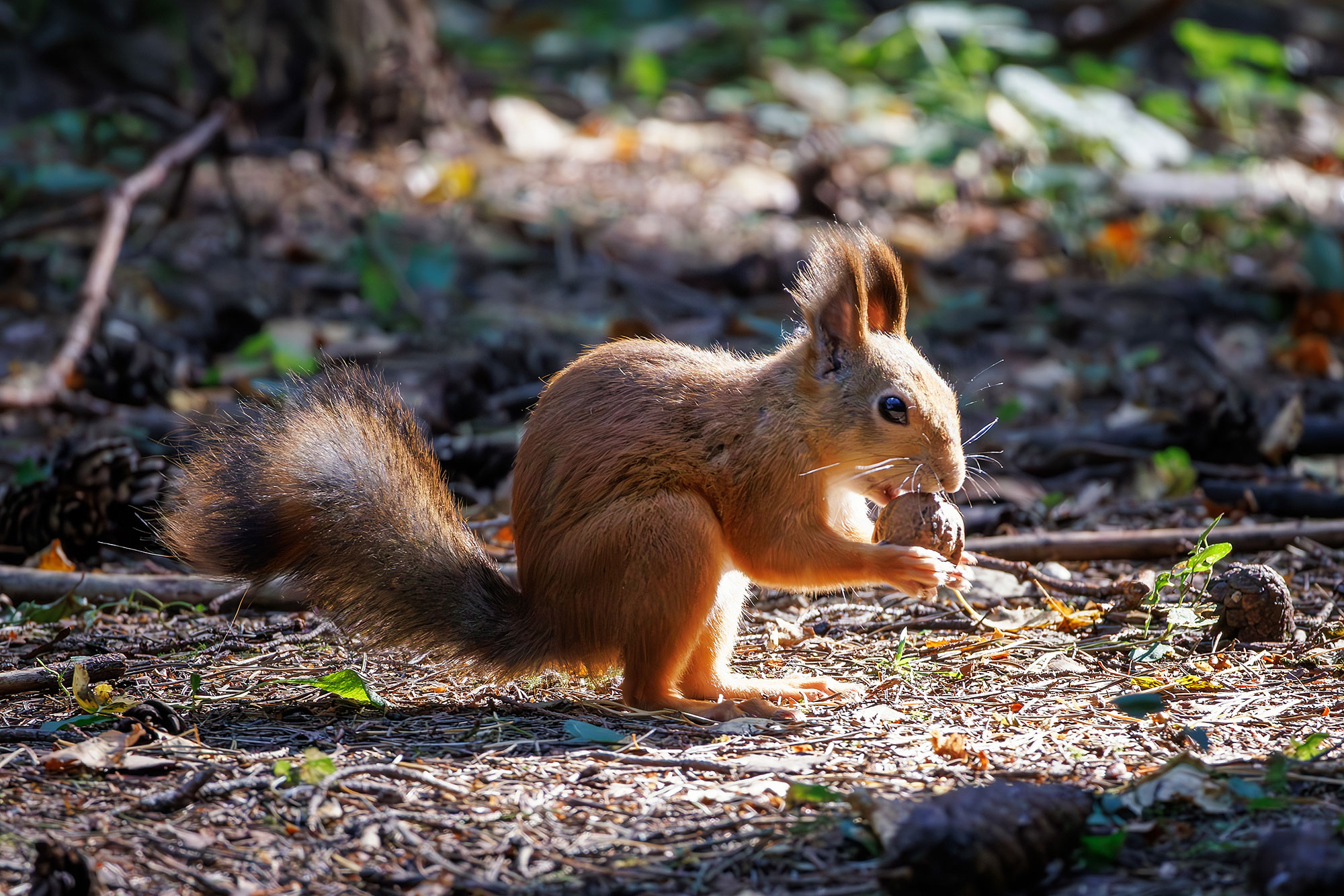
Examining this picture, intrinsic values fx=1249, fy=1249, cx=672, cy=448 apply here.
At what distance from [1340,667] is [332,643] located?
6.70ft

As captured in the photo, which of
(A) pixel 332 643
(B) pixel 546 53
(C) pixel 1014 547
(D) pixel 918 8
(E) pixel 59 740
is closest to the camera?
(E) pixel 59 740

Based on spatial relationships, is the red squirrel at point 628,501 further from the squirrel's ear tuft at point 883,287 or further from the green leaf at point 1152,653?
the green leaf at point 1152,653

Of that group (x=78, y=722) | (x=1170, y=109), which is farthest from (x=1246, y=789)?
(x=1170, y=109)

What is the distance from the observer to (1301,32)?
9.34 meters

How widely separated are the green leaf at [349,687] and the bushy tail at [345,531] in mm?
81

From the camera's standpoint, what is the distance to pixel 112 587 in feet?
9.41

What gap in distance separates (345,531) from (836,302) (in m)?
1.06

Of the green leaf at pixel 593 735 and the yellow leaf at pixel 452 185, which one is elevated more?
the yellow leaf at pixel 452 185

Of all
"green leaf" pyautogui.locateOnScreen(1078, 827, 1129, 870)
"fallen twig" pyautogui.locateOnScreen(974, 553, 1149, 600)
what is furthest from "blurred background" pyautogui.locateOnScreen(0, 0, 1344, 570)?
"green leaf" pyautogui.locateOnScreen(1078, 827, 1129, 870)

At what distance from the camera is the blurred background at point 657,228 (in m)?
3.79

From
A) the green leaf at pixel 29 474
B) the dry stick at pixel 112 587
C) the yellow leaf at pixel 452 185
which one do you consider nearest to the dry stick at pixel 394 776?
the dry stick at pixel 112 587

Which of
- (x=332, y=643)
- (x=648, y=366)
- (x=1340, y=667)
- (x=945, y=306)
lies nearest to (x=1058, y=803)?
(x=1340, y=667)

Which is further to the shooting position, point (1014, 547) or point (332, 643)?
point (1014, 547)

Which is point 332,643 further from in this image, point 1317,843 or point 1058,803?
point 1317,843
